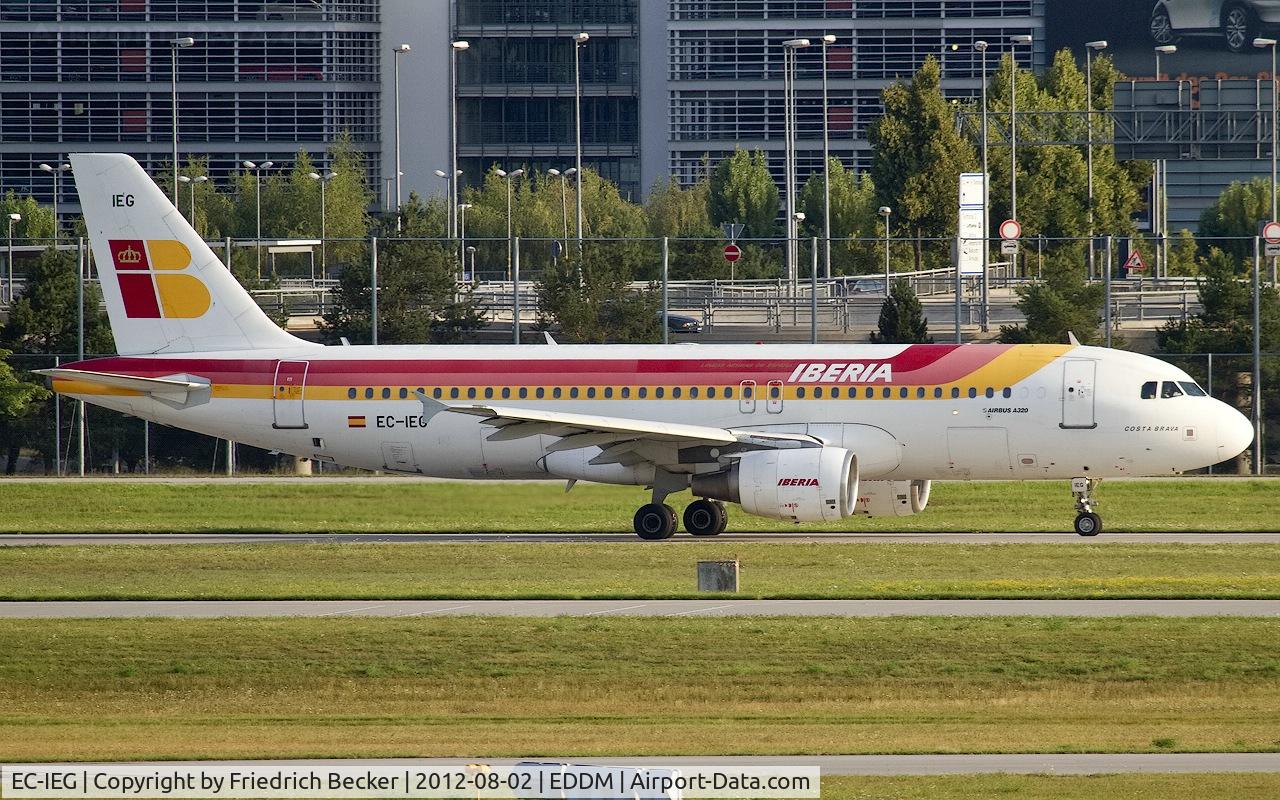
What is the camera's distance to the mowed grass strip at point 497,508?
40.9 metres

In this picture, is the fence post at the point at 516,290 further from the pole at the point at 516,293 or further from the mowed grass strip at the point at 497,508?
the mowed grass strip at the point at 497,508

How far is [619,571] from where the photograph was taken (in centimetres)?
3384

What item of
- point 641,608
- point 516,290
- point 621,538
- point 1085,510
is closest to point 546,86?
point 516,290

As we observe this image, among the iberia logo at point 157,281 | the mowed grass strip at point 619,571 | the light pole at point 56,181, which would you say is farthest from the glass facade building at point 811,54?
the mowed grass strip at point 619,571

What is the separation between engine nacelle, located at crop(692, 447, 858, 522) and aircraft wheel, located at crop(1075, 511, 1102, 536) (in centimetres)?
470

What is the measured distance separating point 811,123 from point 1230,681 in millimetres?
116195

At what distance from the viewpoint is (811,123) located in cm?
13788

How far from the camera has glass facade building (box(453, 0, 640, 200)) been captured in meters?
140

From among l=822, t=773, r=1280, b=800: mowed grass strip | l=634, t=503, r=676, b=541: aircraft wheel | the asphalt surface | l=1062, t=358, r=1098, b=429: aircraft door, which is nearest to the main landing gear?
l=1062, t=358, r=1098, b=429: aircraft door

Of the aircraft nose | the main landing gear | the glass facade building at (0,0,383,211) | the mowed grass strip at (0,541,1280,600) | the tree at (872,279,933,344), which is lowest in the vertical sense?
the mowed grass strip at (0,541,1280,600)

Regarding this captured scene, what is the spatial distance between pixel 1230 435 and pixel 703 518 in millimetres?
10384

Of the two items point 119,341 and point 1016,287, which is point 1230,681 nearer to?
point 119,341

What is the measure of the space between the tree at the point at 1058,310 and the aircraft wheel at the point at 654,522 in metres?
19.9

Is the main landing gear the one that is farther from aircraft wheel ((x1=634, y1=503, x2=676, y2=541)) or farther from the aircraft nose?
aircraft wheel ((x1=634, y1=503, x2=676, y2=541))
